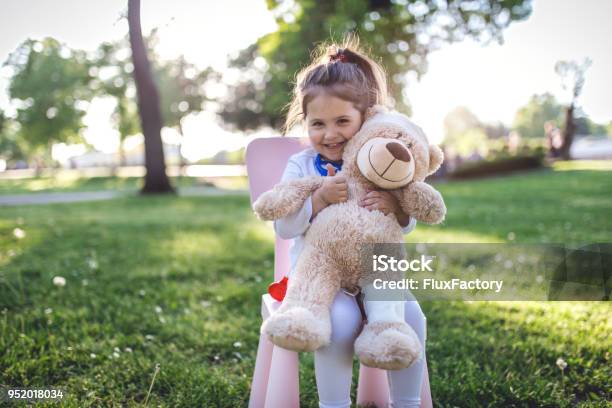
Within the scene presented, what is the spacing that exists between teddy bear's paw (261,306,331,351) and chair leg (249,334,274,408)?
0.51 meters

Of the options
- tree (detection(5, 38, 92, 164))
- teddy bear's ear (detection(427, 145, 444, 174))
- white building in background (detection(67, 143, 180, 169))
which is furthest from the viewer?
white building in background (detection(67, 143, 180, 169))

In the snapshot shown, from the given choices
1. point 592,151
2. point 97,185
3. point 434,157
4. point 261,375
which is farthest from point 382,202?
point 592,151

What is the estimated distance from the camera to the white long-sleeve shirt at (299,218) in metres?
1.50

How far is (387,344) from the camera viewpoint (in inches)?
47.4

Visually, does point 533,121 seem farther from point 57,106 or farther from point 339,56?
point 339,56

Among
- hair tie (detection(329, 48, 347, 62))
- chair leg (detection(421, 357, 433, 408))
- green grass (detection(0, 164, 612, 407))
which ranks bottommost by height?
green grass (detection(0, 164, 612, 407))

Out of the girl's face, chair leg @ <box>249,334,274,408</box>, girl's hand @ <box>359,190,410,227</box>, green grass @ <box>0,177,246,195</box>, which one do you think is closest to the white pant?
girl's hand @ <box>359,190,410,227</box>

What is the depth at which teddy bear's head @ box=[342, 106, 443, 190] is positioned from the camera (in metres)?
1.38

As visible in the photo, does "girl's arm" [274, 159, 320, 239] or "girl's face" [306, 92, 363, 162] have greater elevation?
"girl's face" [306, 92, 363, 162]

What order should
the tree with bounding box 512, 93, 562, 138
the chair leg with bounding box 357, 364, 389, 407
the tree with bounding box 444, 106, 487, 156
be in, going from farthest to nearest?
the tree with bounding box 444, 106, 487, 156 → the tree with bounding box 512, 93, 562, 138 → the chair leg with bounding box 357, 364, 389, 407

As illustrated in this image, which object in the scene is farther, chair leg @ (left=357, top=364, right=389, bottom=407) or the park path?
the park path

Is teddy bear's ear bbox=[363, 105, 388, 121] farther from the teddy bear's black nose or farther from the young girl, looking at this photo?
the teddy bear's black nose

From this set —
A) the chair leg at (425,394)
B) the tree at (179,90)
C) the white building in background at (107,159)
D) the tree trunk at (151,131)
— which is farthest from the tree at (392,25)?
the white building in background at (107,159)

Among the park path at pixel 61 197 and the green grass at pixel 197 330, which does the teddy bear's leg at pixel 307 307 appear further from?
the park path at pixel 61 197
